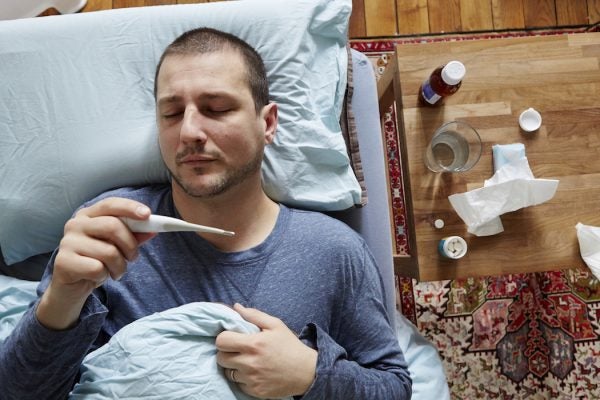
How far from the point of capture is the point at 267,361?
838mm

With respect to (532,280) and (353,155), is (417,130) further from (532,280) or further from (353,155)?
(532,280)

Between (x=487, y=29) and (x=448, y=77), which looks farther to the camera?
(x=487, y=29)

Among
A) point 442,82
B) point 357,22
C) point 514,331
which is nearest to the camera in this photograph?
point 442,82

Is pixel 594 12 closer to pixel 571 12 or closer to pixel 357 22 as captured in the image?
pixel 571 12

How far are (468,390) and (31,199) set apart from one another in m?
1.37

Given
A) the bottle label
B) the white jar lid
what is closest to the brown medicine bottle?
the bottle label

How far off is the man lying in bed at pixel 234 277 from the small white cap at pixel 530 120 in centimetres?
51

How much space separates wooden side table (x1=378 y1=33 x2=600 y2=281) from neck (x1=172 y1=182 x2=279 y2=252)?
39 centimetres

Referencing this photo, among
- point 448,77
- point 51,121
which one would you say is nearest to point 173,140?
point 51,121

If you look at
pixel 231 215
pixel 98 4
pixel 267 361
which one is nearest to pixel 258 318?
pixel 267 361

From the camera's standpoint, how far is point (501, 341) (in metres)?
1.59

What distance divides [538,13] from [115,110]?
1.55 m

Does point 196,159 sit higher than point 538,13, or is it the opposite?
point 538,13

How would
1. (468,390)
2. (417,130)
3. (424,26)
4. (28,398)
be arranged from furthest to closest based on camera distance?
(424,26)
(468,390)
(417,130)
(28,398)
